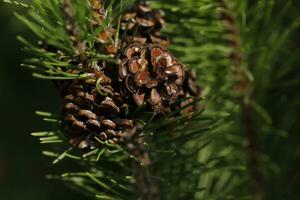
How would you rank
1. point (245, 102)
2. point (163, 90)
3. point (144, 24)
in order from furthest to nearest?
point (245, 102), point (144, 24), point (163, 90)

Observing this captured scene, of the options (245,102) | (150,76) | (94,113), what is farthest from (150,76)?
(245,102)

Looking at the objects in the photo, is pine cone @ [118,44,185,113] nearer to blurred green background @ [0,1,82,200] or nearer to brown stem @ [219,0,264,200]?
brown stem @ [219,0,264,200]

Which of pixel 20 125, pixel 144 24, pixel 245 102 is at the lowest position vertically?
pixel 20 125

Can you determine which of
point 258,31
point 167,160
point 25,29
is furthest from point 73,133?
point 25,29

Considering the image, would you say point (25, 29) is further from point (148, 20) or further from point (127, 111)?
point (127, 111)

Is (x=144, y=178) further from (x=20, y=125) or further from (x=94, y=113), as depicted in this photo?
(x=20, y=125)

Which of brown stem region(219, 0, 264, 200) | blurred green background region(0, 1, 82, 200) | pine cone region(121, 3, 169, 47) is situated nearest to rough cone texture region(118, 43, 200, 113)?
pine cone region(121, 3, 169, 47)

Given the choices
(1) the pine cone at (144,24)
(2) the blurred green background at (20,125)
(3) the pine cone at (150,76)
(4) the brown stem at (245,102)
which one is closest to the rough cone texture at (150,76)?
(3) the pine cone at (150,76)
